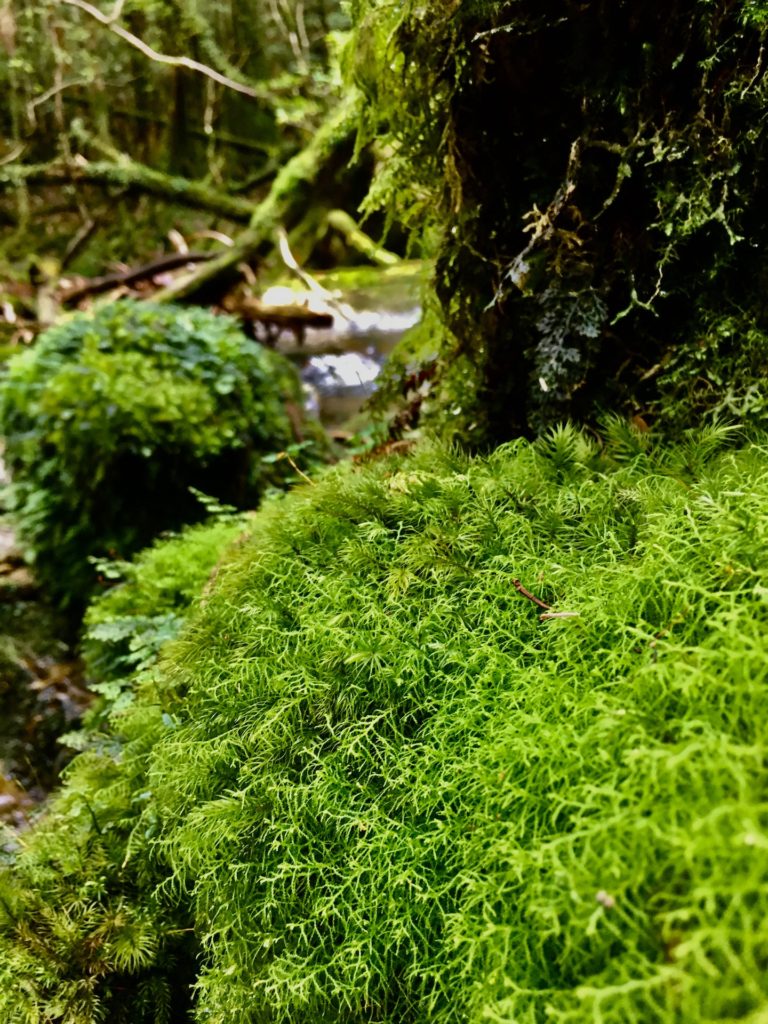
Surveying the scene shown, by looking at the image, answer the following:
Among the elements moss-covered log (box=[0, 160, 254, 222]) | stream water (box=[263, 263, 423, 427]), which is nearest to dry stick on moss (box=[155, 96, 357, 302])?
stream water (box=[263, 263, 423, 427])

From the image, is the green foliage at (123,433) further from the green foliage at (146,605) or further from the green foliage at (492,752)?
the green foliage at (492,752)

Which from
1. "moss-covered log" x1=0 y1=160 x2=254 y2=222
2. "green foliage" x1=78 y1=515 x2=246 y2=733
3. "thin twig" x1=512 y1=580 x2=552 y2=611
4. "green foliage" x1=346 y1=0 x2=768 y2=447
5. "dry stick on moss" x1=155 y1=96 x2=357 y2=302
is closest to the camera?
"thin twig" x1=512 y1=580 x2=552 y2=611

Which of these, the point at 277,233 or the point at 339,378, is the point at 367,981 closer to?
the point at 339,378

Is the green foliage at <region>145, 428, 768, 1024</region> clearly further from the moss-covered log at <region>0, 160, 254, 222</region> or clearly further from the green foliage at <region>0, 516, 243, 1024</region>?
the moss-covered log at <region>0, 160, 254, 222</region>

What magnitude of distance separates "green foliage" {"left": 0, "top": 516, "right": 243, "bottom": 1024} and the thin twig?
954mm

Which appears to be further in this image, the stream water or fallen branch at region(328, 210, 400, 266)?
fallen branch at region(328, 210, 400, 266)

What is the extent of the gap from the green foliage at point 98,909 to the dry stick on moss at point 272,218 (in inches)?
215

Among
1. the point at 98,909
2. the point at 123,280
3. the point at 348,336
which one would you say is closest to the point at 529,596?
the point at 98,909

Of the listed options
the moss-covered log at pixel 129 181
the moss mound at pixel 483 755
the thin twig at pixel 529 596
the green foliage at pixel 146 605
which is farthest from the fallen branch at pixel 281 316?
the thin twig at pixel 529 596

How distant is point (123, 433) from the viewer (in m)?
3.67

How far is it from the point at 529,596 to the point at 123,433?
3183 millimetres

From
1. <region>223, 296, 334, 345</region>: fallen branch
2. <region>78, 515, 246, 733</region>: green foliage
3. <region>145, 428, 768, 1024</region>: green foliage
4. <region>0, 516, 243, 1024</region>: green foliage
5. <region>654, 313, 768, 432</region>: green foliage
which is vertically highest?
<region>654, 313, 768, 432</region>: green foliage

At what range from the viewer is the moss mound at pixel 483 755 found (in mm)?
693

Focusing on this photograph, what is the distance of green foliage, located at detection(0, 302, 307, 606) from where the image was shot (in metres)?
3.76
